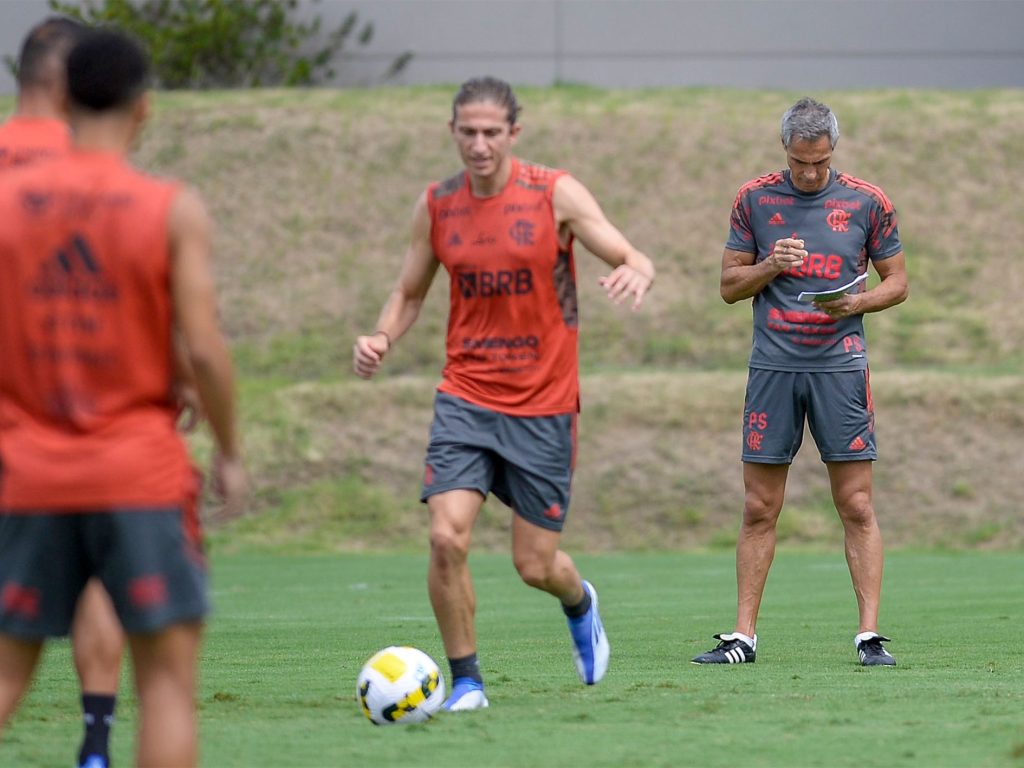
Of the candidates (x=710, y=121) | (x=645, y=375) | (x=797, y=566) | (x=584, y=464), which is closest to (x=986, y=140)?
(x=710, y=121)

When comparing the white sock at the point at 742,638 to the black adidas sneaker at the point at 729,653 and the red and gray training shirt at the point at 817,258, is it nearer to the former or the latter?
the black adidas sneaker at the point at 729,653

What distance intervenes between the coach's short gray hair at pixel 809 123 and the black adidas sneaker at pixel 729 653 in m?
2.38

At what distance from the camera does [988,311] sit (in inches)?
1011

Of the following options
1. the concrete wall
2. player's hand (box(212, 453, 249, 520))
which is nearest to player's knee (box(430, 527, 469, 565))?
player's hand (box(212, 453, 249, 520))

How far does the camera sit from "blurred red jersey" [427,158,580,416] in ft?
21.5

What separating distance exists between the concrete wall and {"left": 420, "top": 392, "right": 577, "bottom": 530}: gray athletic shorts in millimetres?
22722

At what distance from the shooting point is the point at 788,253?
7941 mm

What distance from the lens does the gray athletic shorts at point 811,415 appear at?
8.21 meters

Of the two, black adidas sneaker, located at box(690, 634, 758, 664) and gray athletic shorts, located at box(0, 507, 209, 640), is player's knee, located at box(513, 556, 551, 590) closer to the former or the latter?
black adidas sneaker, located at box(690, 634, 758, 664)

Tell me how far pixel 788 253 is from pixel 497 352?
194 centimetres

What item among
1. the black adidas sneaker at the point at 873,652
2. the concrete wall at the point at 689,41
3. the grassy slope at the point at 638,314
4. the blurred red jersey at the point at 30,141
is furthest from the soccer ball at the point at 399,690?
the concrete wall at the point at 689,41

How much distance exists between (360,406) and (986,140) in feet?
41.9

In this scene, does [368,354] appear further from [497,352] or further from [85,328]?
[85,328]

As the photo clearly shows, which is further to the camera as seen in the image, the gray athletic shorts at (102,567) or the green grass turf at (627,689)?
the green grass turf at (627,689)
